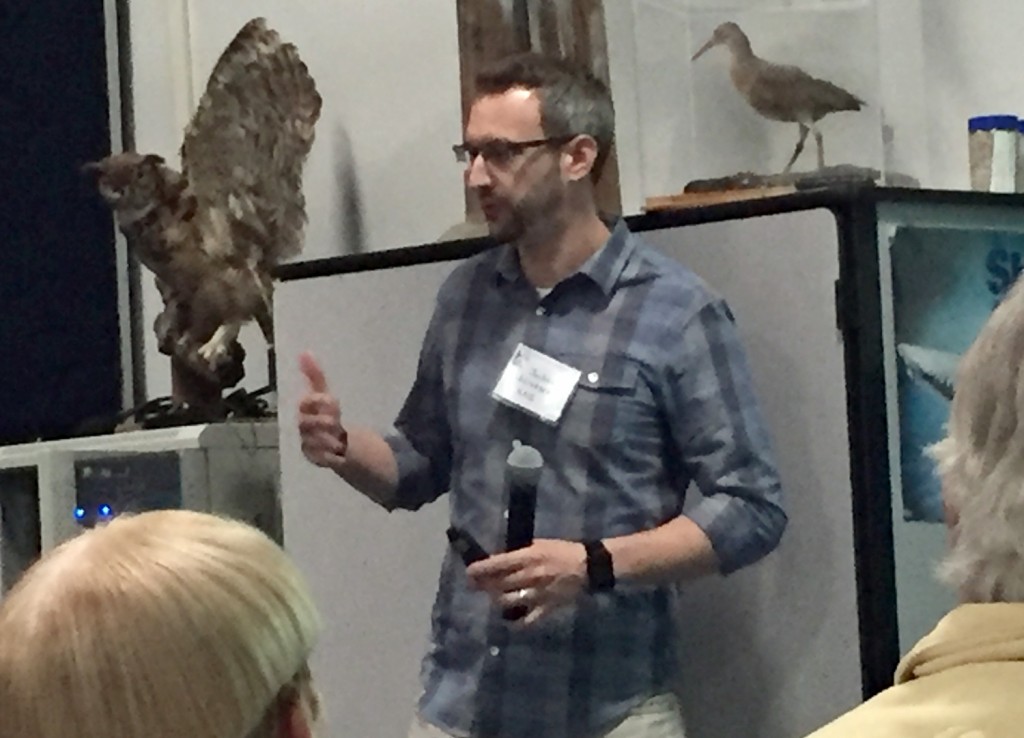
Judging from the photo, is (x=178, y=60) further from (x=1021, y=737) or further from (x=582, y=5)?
(x=1021, y=737)

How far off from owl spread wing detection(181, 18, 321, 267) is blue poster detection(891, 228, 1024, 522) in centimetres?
137

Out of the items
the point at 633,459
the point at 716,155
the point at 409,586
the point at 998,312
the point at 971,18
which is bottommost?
the point at 409,586

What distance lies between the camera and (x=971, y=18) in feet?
8.57

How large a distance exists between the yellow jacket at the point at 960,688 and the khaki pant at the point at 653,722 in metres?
0.74

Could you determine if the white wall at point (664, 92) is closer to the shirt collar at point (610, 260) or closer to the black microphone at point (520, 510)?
the shirt collar at point (610, 260)

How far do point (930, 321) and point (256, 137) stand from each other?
149 cm

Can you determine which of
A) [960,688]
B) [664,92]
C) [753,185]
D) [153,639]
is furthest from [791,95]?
[153,639]

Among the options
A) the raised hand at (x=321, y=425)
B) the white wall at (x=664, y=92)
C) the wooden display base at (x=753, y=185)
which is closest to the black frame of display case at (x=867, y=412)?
the wooden display base at (x=753, y=185)

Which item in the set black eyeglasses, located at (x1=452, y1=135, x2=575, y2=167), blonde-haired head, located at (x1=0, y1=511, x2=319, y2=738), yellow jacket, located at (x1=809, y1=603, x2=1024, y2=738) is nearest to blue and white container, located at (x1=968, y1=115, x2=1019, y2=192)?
black eyeglasses, located at (x1=452, y1=135, x2=575, y2=167)

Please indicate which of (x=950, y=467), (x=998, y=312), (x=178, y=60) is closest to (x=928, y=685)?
(x=950, y=467)

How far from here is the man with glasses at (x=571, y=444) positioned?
1781 mm

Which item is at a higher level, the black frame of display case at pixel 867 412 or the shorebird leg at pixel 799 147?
the shorebird leg at pixel 799 147

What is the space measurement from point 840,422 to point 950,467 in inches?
26.1

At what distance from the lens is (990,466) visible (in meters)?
1.16
